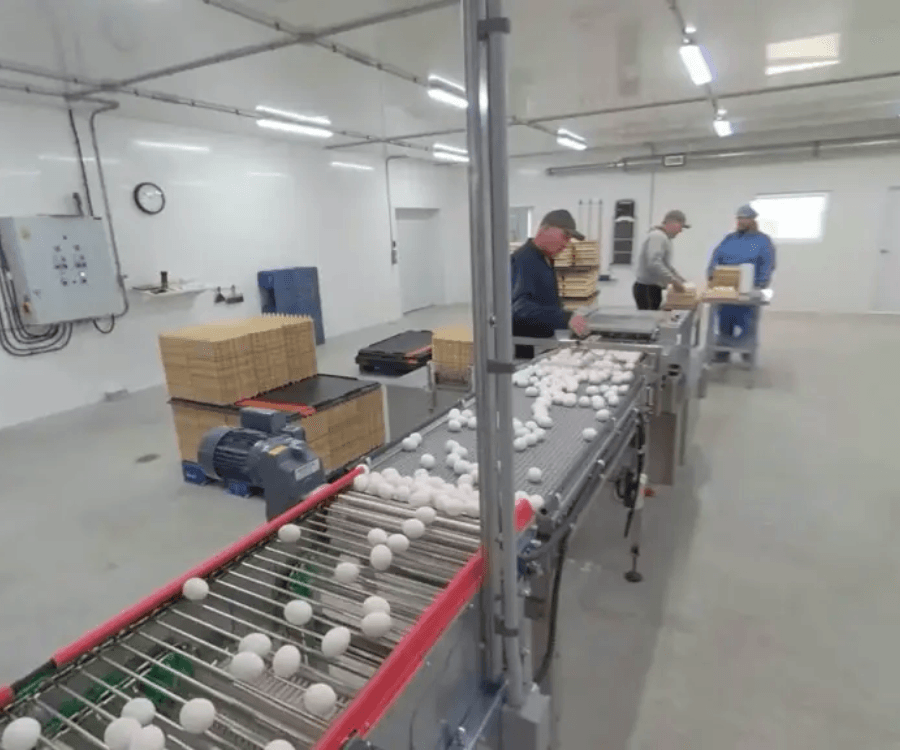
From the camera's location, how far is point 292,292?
24.1ft

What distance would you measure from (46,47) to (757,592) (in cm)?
529

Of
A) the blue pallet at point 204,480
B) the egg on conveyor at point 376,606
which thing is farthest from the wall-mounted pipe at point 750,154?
the egg on conveyor at point 376,606

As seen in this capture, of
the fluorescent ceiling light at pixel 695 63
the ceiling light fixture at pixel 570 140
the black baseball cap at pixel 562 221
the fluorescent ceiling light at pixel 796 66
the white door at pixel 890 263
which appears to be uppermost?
the ceiling light fixture at pixel 570 140

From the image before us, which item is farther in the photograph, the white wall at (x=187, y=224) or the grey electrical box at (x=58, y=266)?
the white wall at (x=187, y=224)

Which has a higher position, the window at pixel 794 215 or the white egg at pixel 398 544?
the window at pixel 794 215

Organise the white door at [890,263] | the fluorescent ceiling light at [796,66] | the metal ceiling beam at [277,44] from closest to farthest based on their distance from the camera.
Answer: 1. the metal ceiling beam at [277,44]
2. the fluorescent ceiling light at [796,66]
3. the white door at [890,263]

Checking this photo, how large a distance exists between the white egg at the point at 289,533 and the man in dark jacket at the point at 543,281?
2.12m

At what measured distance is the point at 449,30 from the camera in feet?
11.6

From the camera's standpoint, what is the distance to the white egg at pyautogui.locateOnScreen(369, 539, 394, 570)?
3.70ft

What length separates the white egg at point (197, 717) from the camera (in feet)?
2.59

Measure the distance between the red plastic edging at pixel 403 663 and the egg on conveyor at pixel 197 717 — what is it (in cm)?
20

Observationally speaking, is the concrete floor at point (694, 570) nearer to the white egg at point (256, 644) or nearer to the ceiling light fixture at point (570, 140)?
the white egg at point (256, 644)

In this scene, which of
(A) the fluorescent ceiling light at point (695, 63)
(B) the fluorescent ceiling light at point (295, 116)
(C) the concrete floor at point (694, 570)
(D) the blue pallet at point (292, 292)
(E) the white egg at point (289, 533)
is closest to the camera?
(E) the white egg at point (289, 533)

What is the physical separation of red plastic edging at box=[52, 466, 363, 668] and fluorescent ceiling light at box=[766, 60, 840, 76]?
542 centimetres
